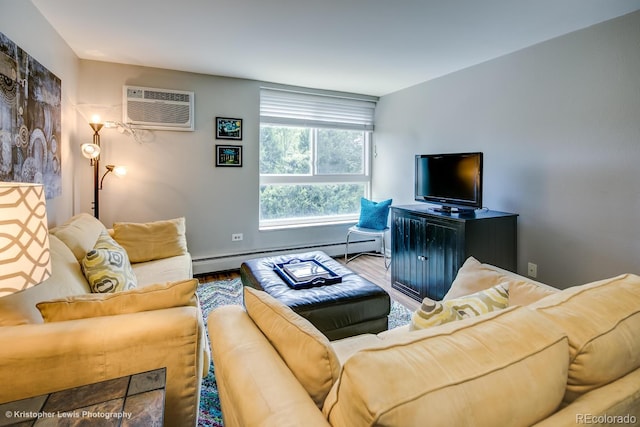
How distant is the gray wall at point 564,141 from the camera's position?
2301mm

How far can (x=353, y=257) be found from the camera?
4.63 metres

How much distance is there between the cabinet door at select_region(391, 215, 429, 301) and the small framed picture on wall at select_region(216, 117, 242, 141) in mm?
2088

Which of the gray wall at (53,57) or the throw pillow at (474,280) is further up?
the gray wall at (53,57)

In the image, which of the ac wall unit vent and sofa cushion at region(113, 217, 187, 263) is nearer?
sofa cushion at region(113, 217, 187, 263)

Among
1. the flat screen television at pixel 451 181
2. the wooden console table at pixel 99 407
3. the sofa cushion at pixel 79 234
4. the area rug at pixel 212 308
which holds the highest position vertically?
the flat screen television at pixel 451 181

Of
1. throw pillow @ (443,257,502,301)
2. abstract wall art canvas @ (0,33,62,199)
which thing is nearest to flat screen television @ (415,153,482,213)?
throw pillow @ (443,257,502,301)

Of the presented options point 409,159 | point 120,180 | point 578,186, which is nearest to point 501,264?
point 578,186

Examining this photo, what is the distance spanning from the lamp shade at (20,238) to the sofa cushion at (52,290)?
0.40 meters

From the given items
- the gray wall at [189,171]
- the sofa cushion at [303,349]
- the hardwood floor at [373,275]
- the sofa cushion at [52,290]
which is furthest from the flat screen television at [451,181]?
the sofa cushion at [52,290]

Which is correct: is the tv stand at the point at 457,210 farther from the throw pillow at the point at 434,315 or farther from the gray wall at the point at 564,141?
the throw pillow at the point at 434,315

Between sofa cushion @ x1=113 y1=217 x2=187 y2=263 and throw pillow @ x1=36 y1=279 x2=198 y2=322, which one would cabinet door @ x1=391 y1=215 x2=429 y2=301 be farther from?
throw pillow @ x1=36 y1=279 x2=198 y2=322

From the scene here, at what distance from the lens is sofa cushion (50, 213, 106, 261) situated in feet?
6.54

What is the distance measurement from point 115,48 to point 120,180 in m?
1.27

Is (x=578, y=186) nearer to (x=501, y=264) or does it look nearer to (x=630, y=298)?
(x=501, y=264)
